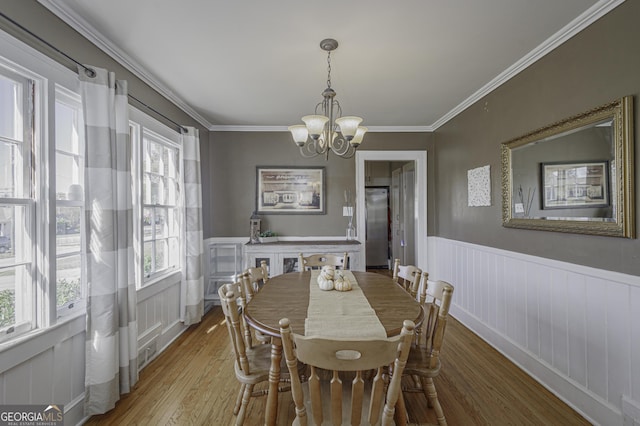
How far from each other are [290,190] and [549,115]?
3.00 meters

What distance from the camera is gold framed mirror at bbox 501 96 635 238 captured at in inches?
64.4

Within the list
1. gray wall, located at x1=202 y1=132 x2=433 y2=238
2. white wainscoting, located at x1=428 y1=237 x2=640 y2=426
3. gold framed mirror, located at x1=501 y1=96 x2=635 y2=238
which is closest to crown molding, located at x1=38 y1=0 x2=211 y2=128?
gray wall, located at x1=202 y1=132 x2=433 y2=238

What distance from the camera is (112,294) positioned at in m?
1.93

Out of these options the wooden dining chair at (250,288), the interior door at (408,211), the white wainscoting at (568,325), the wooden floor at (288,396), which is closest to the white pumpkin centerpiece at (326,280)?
the wooden dining chair at (250,288)

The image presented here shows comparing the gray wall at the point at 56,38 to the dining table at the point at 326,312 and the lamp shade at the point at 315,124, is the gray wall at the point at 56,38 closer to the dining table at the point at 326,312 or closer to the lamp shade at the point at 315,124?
the lamp shade at the point at 315,124

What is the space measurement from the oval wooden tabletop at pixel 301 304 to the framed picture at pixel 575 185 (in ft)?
4.27

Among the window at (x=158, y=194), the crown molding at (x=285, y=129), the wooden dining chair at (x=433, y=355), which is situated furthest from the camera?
the crown molding at (x=285, y=129)

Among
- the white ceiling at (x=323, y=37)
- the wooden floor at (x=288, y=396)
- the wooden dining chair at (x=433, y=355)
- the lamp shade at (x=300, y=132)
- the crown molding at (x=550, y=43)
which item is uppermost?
the white ceiling at (x=323, y=37)

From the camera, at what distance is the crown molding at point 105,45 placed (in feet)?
5.56

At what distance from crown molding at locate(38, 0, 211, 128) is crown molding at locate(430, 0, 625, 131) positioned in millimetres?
3172

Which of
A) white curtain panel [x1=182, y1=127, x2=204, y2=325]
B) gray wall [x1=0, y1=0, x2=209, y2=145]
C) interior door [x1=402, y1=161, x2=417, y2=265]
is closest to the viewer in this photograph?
gray wall [x1=0, y1=0, x2=209, y2=145]

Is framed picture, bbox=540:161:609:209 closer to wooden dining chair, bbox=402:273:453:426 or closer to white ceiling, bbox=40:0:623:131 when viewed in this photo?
white ceiling, bbox=40:0:623:131

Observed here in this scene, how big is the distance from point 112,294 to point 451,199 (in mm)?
3667

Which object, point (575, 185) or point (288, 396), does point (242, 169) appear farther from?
point (575, 185)
